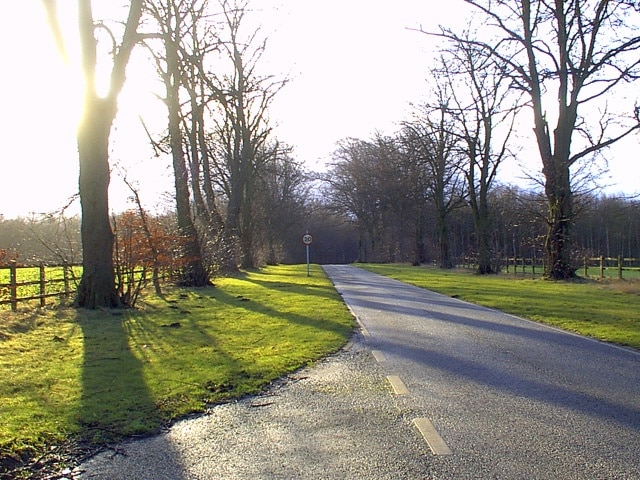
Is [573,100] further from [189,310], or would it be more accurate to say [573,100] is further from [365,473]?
[365,473]

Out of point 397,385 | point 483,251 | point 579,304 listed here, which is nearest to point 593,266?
point 483,251

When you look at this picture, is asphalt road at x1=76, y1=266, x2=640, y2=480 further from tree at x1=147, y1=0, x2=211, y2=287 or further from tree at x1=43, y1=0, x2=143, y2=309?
tree at x1=147, y1=0, x2=211, y2=287

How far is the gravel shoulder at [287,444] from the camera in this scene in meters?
4.69

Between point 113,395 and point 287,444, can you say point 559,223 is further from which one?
point 287,444

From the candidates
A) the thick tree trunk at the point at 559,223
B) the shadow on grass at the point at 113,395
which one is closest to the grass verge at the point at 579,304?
the thick tree trunk at the point at 559,223

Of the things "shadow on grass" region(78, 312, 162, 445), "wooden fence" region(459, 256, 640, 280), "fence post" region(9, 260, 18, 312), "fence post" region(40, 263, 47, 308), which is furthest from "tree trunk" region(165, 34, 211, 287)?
"wooden fence" region(459, 256, 640, 280)

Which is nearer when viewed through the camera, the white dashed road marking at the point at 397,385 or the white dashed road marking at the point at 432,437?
the white dashed road marking at the point at 432,437

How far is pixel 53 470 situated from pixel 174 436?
1.10m

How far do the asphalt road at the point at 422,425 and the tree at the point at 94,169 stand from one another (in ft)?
27.5

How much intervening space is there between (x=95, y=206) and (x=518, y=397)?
468 inches

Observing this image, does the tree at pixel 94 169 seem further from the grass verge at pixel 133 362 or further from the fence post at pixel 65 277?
the fence post at pixel 65 277

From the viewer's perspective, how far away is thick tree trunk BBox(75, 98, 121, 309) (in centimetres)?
1559

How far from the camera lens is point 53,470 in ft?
15.8

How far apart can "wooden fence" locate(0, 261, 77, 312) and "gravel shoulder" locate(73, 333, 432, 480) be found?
404 inches
